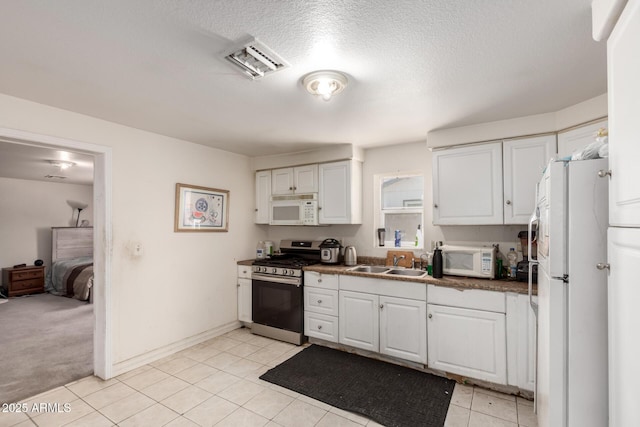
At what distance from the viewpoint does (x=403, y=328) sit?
9.44ft

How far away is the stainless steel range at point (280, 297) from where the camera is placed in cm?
348

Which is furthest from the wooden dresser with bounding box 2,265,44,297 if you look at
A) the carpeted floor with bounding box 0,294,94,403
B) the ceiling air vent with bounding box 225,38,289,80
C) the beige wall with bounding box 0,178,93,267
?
the ceiling air vent with bounding box 225,38,289,80

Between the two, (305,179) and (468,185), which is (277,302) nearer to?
(305,179)

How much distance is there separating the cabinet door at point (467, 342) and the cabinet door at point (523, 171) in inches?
36.2

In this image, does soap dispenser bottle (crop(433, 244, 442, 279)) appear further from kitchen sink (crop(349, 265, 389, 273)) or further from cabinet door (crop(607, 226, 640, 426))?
cabinet door (crop(607, 226, 640, 426))

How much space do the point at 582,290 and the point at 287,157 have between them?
11.2ft

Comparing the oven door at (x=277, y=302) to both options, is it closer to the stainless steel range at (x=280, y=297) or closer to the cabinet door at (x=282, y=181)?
the stainless steel range at (x=280, y=297)

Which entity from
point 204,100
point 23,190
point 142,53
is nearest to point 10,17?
point 142,53

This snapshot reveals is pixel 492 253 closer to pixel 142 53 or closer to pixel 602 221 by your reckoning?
pixel 602 221

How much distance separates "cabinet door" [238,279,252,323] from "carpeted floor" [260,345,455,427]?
41.7 inches

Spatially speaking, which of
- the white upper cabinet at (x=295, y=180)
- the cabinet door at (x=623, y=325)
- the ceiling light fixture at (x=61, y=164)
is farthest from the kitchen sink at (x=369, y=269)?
the ceiling light fixture at (x=61, y=164)

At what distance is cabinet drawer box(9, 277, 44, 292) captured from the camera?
228 inches

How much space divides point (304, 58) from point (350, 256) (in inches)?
96.4

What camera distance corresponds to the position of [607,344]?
1.12 meters
